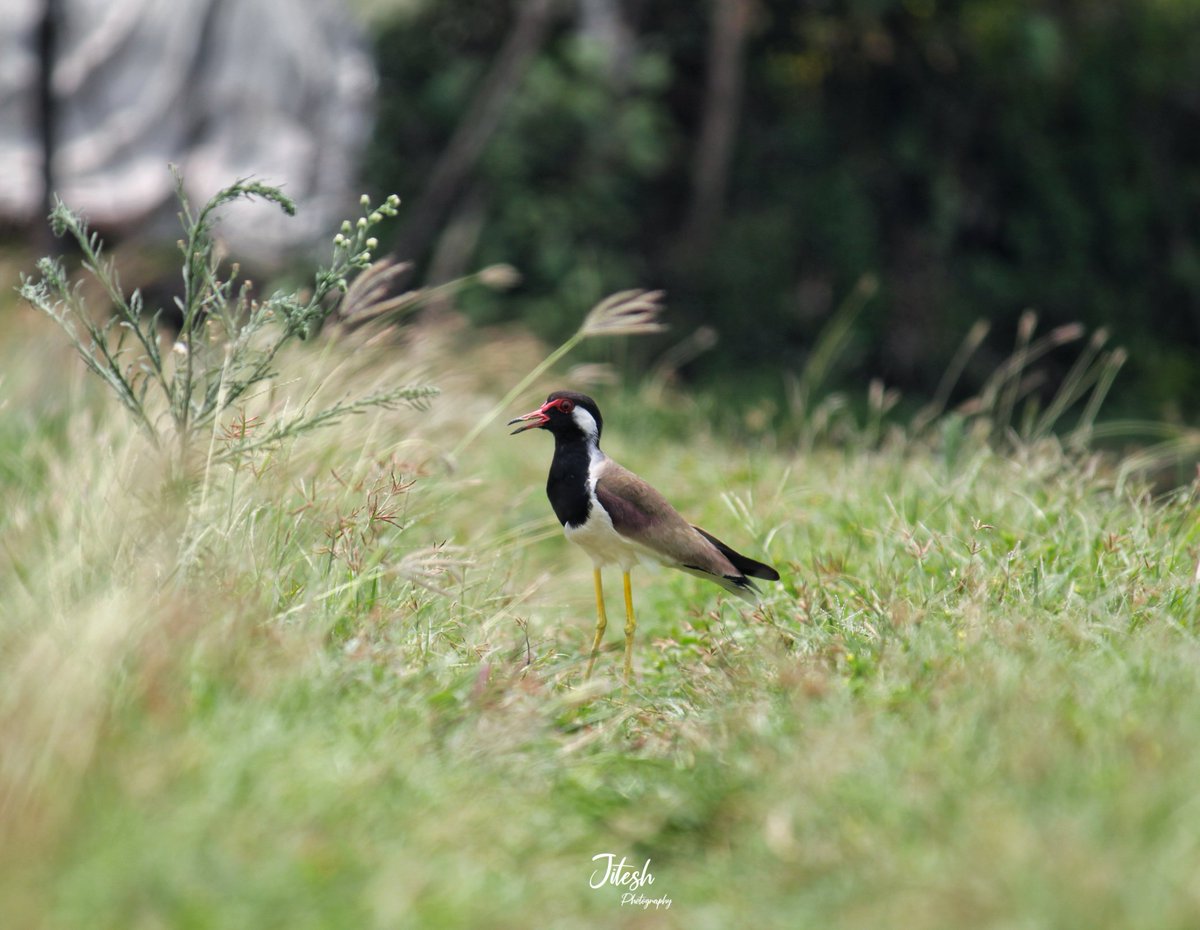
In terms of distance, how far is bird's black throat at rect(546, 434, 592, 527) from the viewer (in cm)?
468

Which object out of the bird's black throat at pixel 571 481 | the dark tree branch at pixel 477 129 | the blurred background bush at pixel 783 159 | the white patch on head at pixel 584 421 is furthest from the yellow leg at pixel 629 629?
the dark tree branch at pixel 477 129

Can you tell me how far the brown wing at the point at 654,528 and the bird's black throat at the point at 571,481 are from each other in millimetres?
61

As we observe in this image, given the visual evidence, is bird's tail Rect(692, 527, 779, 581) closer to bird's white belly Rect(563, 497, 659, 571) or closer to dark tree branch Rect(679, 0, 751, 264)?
bird's white belly Rect(563, 497, 659, 571)

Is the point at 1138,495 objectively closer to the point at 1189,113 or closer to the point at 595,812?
the point at 595,812

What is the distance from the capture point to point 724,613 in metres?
5.14

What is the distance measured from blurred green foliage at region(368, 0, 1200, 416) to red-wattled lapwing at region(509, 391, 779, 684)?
662 cm

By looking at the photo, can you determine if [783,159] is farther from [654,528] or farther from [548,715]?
[548,715]

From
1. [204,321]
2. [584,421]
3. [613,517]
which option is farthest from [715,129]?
[204,321]

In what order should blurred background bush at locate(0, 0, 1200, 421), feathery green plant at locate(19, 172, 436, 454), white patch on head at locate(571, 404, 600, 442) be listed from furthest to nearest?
blurred background bush at locate(0, 0, 1200, 421)
white patch on head at locate(571, 404, 600, 442)
feathery green plant at locate(19, 172, 436, 454)

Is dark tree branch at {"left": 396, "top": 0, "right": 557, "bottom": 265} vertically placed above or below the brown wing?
above

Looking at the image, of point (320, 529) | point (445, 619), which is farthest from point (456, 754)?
point (320, 529)

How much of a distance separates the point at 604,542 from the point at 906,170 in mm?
8837

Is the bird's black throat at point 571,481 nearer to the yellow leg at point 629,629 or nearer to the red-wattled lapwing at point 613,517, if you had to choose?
the red-wattled lapwing at point 613,517

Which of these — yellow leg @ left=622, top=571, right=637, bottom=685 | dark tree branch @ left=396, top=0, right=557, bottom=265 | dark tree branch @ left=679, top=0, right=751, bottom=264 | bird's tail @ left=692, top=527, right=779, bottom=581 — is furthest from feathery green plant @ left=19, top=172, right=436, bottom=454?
dark tree branch @ left=679, top=0, right=751, bottom=264
